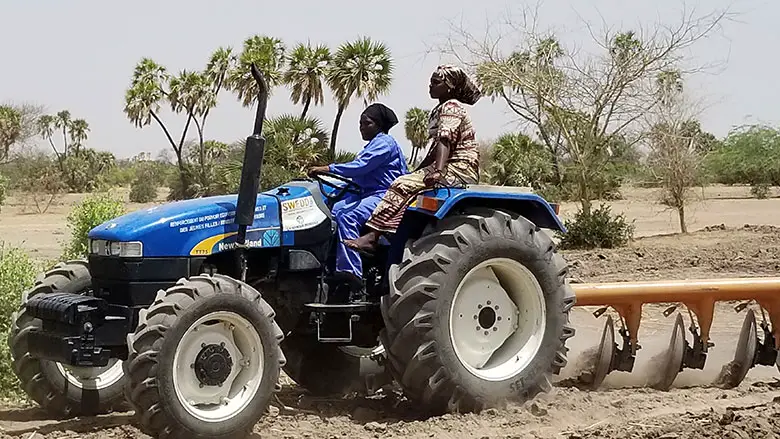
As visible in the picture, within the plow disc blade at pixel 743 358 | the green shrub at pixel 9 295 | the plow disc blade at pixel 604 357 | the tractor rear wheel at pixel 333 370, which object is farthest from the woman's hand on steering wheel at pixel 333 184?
the plow disc blade at pixel 743 358

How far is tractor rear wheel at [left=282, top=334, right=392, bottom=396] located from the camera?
7.45 metres

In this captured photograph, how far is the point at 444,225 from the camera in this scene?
261 inches

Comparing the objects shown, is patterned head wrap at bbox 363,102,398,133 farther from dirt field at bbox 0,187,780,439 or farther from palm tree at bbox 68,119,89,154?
palm tree at bbox 68,119,89,154

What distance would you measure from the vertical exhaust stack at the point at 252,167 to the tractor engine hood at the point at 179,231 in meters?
0.13

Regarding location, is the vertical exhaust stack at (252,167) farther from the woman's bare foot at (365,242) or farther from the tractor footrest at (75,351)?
the tractor footrest at (75,351)

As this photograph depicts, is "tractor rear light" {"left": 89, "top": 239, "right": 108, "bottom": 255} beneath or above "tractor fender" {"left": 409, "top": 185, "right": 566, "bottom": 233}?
beneath

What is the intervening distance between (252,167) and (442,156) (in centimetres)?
132

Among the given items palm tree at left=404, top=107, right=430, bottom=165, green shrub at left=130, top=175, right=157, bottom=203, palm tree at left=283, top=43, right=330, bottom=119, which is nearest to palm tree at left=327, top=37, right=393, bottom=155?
palm tree at left=283, top=43, right=330, bottom=119

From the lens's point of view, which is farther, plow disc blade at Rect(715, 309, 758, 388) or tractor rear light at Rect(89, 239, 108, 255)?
plow disc blade at Rect(715, 309, 758, 388)

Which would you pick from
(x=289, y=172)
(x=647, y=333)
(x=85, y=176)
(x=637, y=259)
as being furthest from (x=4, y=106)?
(x=647, y=333)

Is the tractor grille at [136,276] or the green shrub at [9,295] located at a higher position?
the tractor grille at [136,276]

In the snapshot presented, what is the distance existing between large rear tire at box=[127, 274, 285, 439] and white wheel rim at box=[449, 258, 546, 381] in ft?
4.64

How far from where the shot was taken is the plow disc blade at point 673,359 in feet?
25.9

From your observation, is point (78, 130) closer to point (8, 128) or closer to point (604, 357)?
point (8, 128)
